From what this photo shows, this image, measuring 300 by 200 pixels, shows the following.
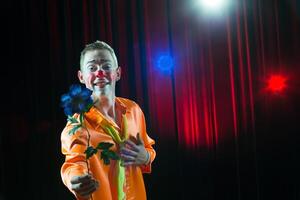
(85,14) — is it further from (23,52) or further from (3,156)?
(3,156)

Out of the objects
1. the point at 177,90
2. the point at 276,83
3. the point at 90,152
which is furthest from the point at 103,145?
the point at 276,83

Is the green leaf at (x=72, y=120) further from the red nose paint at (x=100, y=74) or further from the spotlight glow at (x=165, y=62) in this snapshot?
the spotlight glow at (x=165, y=62)

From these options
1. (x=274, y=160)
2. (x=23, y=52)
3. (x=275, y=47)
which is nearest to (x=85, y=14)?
(x=23, y=52)

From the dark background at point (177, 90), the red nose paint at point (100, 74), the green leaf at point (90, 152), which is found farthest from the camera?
the dark background at point (177, 90)

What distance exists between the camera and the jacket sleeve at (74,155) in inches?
70.6

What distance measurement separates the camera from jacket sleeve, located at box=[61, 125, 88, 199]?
179 cm

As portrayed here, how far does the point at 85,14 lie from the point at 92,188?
176 cm

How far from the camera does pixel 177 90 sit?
124 inches

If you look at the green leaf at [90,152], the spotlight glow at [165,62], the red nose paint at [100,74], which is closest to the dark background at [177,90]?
the spotlight glow at [165,62]

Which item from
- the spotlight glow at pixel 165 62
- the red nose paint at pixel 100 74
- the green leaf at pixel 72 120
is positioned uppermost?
the spotlight glow at pixel 165 62

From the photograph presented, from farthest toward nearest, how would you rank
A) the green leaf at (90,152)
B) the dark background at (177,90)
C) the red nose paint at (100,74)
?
the dark background at (177,90), the red nose paint at (100,74), the green leaf at (90,152)

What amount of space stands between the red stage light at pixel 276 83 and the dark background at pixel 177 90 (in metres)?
0.04

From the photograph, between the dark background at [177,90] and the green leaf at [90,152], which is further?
the dark background at [177,90]

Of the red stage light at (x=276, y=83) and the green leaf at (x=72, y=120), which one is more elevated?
the red stage light at (x=276, y=83)
